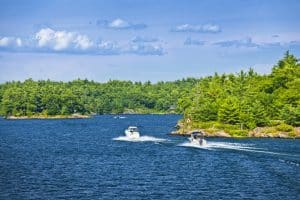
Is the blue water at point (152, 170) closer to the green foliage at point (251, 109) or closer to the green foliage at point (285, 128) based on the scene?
the green foliage at point (285, 128)

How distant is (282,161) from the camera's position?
375ft

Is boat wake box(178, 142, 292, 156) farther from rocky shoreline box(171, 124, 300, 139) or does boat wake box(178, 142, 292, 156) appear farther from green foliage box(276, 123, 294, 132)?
green foliage box(276, 123, 294, 132)

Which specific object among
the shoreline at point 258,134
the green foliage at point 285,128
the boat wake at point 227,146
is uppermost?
the green foliage at point 285,128

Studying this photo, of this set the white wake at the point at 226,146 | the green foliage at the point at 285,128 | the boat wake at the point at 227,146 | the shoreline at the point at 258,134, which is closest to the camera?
the boat wake at the point at 227,146

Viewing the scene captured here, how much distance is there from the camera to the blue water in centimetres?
8212

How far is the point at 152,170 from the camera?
104062mm

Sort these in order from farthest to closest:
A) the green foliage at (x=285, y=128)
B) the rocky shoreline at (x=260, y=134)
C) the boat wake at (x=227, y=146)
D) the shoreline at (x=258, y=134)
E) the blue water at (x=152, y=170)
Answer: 1. the green foliage at (x=285, y=128)
2. the rocky shoreline at (x=260, y=134)
3. the shoreline at (x=258, y=134)
4. the boat wake at (x=227, y=146)
5. the blue water at (x=152, y=170)

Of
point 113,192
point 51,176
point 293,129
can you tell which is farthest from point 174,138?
point 113,192

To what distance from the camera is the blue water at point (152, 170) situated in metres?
82.1

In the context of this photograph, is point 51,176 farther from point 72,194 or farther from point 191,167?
point 191,167

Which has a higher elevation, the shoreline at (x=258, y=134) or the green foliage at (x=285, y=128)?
the green foliage at (x=285, y=128)

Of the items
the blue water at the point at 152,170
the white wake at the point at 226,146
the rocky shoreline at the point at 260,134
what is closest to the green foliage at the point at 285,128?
the rocky shoreline at the point at 260,134

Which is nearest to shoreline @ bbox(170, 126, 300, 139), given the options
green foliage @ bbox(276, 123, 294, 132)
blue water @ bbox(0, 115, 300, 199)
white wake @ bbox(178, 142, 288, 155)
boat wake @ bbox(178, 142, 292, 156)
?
green foliage @ bbox(276, 123, 294, 132)

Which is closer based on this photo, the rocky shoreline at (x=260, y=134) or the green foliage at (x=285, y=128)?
the rocky shoreline at (x=260, y=134)
